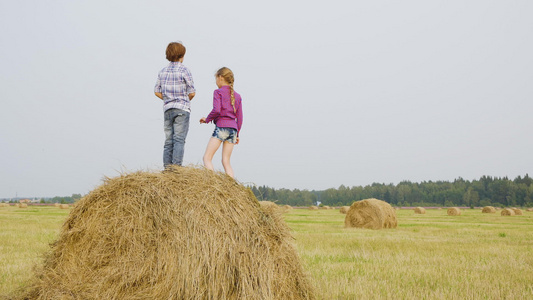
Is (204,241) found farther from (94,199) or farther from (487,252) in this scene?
(487,252)

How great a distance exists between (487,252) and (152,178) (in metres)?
9.22

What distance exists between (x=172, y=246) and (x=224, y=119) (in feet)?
6.47

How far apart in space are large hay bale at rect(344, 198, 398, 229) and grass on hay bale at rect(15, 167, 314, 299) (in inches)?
656

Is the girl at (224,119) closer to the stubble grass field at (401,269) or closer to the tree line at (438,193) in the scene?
the stubble grass field at (401,269)

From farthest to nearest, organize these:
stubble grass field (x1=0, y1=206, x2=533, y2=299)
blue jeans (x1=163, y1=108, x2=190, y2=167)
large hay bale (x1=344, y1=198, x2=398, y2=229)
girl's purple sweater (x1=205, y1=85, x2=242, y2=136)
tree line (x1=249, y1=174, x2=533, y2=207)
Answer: tree line (x1=249, y1=174, x2=533, y2=207), large hay bale (x1=344, y1=198, x2=398, y2=229), stubble grass field (x1=0, y1=206, x2=533, y2=299), blue jeans (x1=163, y1=108, x2=190, y2=167), girl's purple sweater (x1=205, y1=85, x2=242, y2=136)

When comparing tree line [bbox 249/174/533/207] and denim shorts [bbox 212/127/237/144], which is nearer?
denim shorts [bbox 212/127/237/144]

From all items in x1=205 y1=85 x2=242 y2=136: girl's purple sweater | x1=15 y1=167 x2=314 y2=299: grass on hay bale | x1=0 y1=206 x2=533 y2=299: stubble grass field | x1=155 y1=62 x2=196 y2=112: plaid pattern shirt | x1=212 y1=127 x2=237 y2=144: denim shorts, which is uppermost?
x1=155 y1=62 x2=196 y2=112: plaid pattern shirt

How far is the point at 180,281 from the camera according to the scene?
438cm

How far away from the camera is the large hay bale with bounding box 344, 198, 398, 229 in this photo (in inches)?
827

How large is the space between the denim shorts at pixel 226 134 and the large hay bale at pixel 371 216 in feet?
54.6

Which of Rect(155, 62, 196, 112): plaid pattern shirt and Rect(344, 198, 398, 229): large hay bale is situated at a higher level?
Rect(155, 62, 196, 112): plaid pattern shirt

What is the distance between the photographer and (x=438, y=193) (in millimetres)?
126688

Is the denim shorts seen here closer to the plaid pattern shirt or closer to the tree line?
the plaid pattern shirt

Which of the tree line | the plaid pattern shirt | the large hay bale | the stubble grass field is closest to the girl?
the plaid pattern shirt
